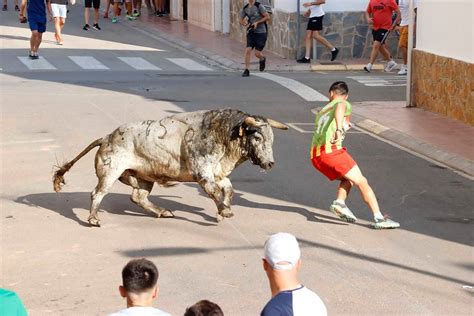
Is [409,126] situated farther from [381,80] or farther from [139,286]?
[139,286]

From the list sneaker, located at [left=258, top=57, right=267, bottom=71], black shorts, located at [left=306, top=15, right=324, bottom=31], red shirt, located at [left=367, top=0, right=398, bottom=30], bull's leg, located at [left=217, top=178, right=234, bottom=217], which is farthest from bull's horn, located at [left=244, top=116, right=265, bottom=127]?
black shorts, located at [left=306, top=15, right=324, bottom=31]

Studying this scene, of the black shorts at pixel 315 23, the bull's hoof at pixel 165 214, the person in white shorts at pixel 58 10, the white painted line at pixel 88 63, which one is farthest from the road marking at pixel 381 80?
the bull's hoof at pixel 165 214

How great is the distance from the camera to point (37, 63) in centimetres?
2491

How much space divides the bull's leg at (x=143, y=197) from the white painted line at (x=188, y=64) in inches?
547

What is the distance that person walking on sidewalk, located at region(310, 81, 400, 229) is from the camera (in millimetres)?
10680

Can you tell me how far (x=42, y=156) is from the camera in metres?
14.1

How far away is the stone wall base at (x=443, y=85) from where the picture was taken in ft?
54.5

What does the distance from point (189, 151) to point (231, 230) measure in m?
0.89

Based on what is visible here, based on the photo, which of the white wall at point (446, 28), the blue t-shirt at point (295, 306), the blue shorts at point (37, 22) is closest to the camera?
the blue t-shirt at point (295, 306)

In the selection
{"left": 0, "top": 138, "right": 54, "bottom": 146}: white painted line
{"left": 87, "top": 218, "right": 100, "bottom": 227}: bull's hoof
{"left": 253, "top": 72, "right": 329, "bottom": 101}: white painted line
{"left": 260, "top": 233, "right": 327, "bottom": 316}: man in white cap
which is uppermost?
{"left": 260, "top": 233, "right": 327, "bottom": 316}: man in white cap

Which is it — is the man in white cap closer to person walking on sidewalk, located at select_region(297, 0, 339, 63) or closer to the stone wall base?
the stone wall base

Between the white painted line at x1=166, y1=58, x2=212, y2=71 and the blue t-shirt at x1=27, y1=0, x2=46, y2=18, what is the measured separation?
3474 mm

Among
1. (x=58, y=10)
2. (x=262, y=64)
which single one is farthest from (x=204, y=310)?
(x=58, y=10)

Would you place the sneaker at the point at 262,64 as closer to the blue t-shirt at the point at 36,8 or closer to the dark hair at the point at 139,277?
the blue t-shirt at the point at 36,8
